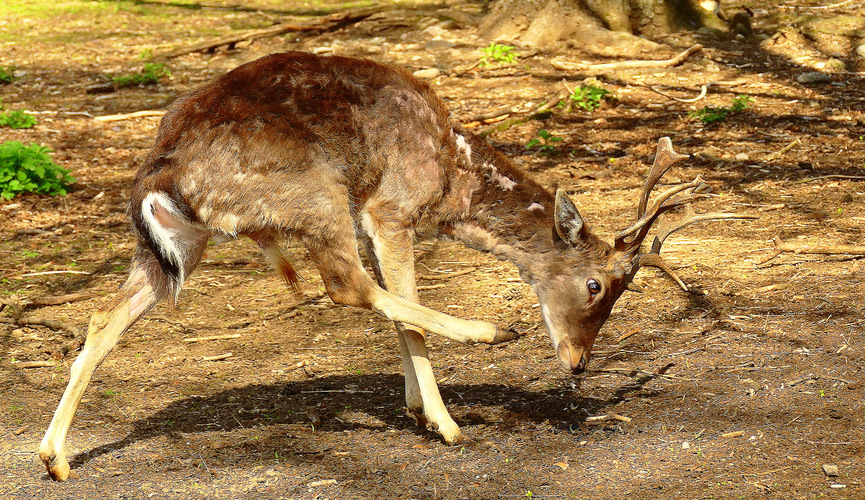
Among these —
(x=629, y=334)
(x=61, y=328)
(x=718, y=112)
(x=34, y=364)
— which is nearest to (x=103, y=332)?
(x=34, y=364)

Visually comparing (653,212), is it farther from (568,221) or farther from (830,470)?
(830,470)

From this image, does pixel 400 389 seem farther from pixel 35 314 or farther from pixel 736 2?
pixel 736 2

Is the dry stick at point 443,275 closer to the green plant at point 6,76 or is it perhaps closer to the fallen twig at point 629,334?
the fallen twig at point 629,334

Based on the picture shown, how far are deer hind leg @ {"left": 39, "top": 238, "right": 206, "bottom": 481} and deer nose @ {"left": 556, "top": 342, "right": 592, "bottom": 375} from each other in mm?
2101

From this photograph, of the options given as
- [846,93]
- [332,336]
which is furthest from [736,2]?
[332,336]

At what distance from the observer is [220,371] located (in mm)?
5852

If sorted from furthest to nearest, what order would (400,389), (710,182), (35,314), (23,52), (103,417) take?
(23,52), (710,182), (35,314), (400,389), (103,417)

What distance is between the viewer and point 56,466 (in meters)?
4.40

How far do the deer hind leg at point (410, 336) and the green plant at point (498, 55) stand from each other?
7.69 meters

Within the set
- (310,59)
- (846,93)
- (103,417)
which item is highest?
(310,59)

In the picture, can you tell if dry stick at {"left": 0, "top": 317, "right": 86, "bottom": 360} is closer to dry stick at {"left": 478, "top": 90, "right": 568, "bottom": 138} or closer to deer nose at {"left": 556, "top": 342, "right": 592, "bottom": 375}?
deer nose at {"left": 556, "top": 342, "right": 592, "bottom": 375}

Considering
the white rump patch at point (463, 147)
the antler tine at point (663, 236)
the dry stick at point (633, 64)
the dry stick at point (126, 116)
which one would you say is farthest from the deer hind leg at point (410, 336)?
the dry stick at point (633, 64)

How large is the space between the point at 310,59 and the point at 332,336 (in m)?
2.12

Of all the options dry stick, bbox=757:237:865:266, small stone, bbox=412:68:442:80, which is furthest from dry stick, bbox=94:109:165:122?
dry stick, bbox=757:237:865:266
